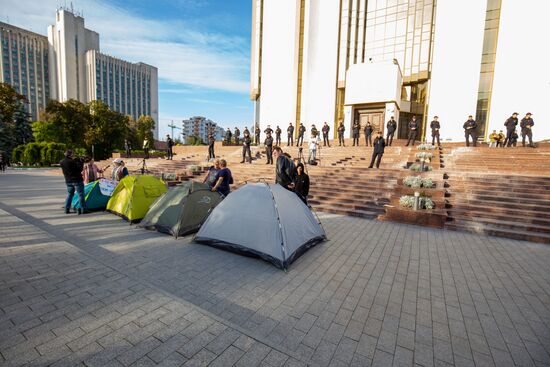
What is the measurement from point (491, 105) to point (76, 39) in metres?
122

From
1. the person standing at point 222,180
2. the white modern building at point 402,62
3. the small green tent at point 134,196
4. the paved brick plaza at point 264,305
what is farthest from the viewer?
the white modern building at point 402,62

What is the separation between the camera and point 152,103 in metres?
121

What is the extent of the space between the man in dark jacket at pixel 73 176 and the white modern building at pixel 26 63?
11118 cm

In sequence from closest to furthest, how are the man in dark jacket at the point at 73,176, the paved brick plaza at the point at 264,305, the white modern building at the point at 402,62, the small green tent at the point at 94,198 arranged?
1. the paved brick plaza at the point at 264,305
2. the man in dark jacket at the point at 73,176
3. the small green tent at the point at 94,198
4. the white modern building at the point at 402,62

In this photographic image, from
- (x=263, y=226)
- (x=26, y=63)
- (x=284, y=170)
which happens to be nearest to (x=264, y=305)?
(x=263, y=226)

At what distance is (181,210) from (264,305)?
3.50 m

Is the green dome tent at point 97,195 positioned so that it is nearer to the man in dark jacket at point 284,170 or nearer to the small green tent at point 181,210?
the small green tent at point 181,210

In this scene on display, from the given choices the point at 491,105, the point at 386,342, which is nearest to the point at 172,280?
the point at 386,342

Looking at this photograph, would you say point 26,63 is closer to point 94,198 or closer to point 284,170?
point 94,198

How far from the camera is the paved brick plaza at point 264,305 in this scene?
2.56 metres

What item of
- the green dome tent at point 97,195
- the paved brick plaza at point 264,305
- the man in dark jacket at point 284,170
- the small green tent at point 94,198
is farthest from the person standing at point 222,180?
the small green tent at point 94,198

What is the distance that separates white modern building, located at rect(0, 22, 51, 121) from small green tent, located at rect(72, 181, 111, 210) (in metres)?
111

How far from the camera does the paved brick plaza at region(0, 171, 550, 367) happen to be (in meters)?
2.56

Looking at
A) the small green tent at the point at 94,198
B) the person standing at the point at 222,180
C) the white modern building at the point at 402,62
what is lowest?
the small green tent at the point at 94,198
